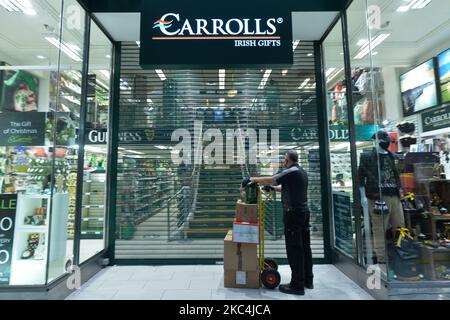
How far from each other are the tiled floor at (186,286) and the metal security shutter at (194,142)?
31 cm

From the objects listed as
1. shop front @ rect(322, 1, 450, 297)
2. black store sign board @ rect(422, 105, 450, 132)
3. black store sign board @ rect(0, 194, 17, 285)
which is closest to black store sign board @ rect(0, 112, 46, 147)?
black store sign board @ rect(0, 194, 17, 285)

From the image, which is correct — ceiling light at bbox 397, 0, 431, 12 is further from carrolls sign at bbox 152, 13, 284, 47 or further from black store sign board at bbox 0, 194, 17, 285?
black store sign board at bbox 0, 194, 17, 285

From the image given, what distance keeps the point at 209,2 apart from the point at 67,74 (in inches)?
73.8

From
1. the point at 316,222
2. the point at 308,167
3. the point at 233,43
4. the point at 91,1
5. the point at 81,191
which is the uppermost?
the point at 91,1

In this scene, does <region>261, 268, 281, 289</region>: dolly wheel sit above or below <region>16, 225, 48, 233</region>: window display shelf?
below

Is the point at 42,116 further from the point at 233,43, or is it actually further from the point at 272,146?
the point at 272,146

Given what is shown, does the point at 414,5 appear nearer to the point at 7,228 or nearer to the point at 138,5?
the point at 138,5

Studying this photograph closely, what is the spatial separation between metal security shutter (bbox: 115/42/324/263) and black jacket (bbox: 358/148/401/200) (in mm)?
805

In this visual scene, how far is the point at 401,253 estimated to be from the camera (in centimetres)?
286

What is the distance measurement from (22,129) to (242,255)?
2.71 meters

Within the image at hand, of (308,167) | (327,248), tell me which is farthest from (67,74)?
(327,248)

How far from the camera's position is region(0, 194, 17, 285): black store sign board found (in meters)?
2.63

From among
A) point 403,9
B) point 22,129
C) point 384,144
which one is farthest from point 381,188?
point 22,129

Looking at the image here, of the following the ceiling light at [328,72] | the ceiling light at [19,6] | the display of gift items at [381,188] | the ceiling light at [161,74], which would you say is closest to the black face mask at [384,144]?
the display of gift items at [381,188]
